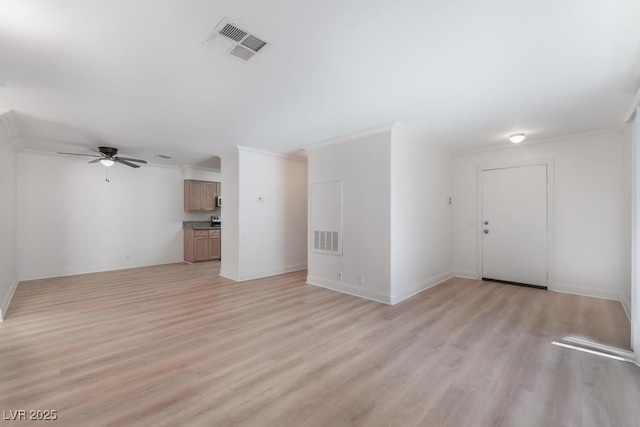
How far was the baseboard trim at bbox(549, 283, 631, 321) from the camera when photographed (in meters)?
4.15

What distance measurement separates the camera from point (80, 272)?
6.26 m

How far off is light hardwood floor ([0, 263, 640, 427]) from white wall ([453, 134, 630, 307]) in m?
0.49

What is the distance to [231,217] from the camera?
568 cm

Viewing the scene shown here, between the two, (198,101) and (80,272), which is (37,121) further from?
(80,272)

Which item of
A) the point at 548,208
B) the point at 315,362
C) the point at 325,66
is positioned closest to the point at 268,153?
the point at 325,66

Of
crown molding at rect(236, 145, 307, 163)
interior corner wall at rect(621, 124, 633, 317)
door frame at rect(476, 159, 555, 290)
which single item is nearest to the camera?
interior corner wall at rect(621, 124, 633, 317)

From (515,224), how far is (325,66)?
15.7 feet

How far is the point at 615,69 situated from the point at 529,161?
2.81m

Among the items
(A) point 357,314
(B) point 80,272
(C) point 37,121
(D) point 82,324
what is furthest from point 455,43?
(B) point 80,272

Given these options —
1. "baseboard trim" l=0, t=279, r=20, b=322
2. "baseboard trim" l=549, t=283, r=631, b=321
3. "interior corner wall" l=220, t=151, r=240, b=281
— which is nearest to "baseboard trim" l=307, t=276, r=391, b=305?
"interior corner wall" l=220, t=151, r=240, b=281

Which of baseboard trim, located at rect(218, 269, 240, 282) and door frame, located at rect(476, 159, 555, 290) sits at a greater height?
door frame, located at rect(476, 159, 555, 290)

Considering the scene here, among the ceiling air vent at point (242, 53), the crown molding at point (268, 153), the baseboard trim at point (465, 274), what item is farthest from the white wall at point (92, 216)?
the baseboard trim at point (465, 274)

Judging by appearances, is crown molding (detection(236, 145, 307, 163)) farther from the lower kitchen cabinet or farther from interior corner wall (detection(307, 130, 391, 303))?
the lower kitchen cabinet

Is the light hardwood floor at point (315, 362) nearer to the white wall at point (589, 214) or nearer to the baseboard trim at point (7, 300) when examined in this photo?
the baseboard trim at point (7, 300)
